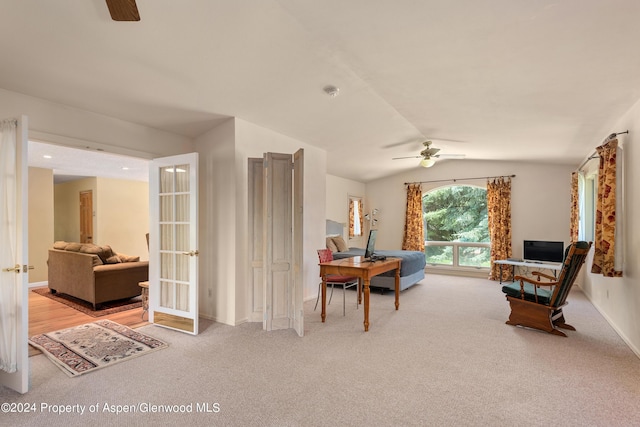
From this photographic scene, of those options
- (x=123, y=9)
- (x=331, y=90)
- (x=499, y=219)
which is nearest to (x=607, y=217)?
(x=331, y=90)

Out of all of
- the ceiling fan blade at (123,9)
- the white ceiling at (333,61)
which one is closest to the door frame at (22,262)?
→ the white ceiling at (333,61)

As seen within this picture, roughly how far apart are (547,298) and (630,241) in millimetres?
992

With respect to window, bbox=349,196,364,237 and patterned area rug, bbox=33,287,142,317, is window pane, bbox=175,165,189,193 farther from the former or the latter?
window, bbox=349,196,364,237

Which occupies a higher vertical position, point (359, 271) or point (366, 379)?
point (359, 271)

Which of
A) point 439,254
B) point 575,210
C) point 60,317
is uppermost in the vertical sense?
point 575,210

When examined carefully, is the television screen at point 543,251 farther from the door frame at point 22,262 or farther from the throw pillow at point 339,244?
the door frame at point 22,262

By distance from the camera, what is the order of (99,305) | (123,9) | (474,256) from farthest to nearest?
1. (474,256)
2. (99,305)
3. (123,9)

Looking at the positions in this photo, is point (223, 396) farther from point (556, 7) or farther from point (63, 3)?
point (556, 7)

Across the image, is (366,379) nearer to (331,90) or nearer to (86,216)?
(331,90)

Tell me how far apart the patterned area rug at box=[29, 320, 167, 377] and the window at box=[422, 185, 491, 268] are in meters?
6.59

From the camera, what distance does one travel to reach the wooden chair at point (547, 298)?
11.5 feet

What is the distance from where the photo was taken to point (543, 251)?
632 centimetres

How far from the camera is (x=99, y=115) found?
11.7 ft

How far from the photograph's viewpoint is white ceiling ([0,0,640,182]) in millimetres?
2086
